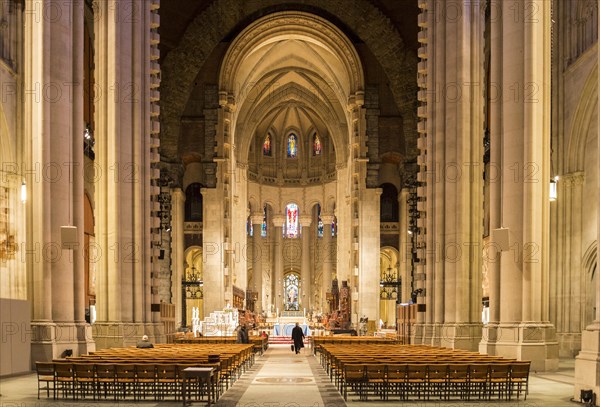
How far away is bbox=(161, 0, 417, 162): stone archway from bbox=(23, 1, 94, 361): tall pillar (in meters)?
26.0

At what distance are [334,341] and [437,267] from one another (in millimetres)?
7151

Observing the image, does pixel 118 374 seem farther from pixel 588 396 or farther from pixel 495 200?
pixel 495 200

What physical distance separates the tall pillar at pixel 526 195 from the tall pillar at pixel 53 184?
37.3 ft

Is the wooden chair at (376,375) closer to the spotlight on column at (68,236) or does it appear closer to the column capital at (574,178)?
the spotlight on column at (68,236)

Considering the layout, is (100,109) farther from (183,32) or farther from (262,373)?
(183,32)

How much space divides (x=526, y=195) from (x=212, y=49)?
3246 cm

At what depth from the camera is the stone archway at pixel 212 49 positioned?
46.6 m

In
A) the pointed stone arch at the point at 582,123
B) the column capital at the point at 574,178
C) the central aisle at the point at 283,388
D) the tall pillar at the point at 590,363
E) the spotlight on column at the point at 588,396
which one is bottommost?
the central aisle at the point at 283,388

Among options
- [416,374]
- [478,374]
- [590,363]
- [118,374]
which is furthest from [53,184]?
[590,363]

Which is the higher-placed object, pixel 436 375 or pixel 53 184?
pixel 53 184

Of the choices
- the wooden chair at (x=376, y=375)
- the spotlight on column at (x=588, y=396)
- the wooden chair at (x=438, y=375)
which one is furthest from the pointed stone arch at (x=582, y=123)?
the wooden chair at (x=376, y=375)

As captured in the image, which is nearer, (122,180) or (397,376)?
(397,376)

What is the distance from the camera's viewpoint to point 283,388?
17.0 m

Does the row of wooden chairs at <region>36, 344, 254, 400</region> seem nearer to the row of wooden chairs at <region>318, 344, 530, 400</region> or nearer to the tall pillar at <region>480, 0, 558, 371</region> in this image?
the row of wooden chairs at <region>318, 344, 530, 400</region>
